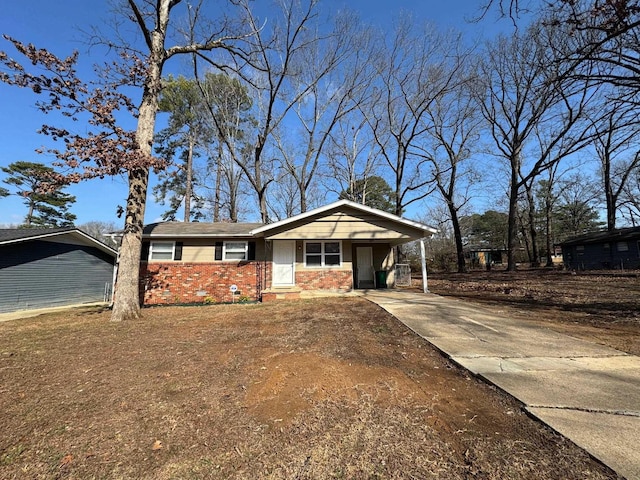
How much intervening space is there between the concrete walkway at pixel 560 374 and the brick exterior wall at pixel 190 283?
24.3ft

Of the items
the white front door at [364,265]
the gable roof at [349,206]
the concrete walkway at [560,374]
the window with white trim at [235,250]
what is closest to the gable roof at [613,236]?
the gable roof at [349,206]

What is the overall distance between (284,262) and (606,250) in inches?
1082

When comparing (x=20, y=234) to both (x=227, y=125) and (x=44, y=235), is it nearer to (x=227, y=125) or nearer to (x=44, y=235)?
(x=44, y=235)

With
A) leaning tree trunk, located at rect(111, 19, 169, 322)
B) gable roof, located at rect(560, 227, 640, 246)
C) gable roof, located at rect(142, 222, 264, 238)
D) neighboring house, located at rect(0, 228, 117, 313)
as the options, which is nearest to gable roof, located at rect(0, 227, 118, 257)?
neighboring house, located at rect(0, 228, 117, 313)

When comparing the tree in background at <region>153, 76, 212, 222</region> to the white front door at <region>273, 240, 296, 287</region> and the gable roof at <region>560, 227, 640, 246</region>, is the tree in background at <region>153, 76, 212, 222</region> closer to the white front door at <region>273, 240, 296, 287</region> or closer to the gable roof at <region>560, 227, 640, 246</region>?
the white front door at <region>273, 240, 296, 287</region>

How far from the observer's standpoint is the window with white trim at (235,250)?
1220cm

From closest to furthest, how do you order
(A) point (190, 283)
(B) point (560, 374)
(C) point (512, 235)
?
(B) point (560, 374) → (A) point (190, 283) → (C) point (512, 235)

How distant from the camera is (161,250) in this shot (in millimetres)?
11945

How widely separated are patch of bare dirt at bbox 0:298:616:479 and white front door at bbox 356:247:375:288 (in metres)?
9.09

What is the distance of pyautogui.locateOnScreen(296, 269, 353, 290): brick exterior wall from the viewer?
12.0 metres

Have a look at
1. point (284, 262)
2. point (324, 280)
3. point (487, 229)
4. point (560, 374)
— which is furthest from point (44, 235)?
point (487, 229)

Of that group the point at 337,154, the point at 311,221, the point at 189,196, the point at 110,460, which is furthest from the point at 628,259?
the point at 189,196

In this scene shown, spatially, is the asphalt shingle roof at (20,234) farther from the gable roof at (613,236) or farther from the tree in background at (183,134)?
the gable roof at (613,236)

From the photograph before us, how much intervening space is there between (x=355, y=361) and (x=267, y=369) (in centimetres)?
127
